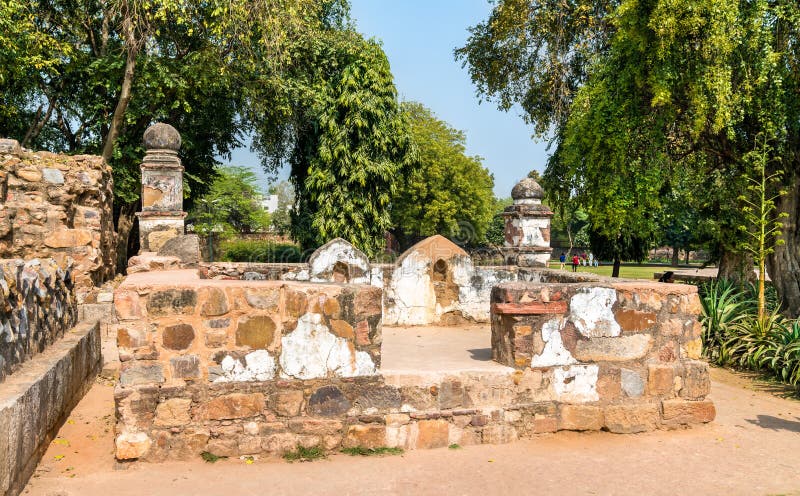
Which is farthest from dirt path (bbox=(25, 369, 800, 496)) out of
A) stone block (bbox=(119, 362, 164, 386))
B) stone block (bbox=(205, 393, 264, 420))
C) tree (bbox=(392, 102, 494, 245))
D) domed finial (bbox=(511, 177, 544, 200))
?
tree (bbox=(392, 102, 494, 245))

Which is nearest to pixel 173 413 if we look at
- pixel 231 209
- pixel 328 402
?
pixel 328 402

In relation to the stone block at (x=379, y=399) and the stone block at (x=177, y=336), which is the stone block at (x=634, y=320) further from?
the stone block at (x=177, y=336)

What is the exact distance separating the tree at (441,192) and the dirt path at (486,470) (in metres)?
26.3

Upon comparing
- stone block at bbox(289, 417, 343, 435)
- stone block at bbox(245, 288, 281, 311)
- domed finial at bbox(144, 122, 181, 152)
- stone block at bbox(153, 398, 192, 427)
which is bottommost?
stone block at bbox(289, 417, 343, 435)

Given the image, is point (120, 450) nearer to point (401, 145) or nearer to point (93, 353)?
point (93, 353)

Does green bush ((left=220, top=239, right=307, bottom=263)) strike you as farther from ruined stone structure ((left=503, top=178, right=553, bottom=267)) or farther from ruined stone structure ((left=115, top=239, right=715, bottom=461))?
ruined stone structure ((left=115, top=239, right=715, bottom=461))

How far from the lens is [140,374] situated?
12.2ft

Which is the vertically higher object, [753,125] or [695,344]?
[753,125]

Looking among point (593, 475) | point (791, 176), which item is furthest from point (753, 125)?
point (593, 475)

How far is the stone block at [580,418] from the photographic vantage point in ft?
14.4

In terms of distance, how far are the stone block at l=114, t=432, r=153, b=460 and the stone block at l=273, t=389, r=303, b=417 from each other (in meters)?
0.77

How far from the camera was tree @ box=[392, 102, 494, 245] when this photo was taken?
31500 millimetres

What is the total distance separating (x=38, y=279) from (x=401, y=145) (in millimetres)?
16113

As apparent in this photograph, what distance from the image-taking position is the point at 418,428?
4.08 m
